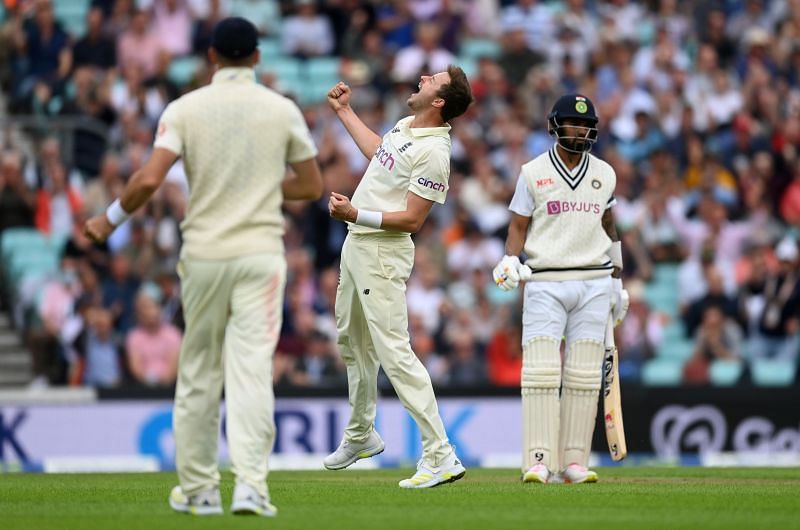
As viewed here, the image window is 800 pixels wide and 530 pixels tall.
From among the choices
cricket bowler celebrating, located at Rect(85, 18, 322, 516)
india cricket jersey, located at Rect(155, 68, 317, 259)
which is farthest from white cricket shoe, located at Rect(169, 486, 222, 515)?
india cricket jersey, located at Rect(155, 68, 317, 259)

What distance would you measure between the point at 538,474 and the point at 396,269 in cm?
165

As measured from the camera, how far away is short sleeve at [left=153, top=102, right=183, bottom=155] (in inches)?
311

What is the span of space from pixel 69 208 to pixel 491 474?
27.9ft

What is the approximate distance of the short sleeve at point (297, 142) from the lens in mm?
8047

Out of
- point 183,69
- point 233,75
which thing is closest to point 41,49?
point 183,69

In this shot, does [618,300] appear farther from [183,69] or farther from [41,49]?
[41,49]

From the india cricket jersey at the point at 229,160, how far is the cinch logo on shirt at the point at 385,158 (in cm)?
192

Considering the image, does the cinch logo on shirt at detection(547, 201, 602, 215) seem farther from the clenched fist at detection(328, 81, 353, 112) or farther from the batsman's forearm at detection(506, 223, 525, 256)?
the clenched fist at detection(328, 81, 353, 112)

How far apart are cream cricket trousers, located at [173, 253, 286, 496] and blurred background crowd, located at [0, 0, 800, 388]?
27.0 feet

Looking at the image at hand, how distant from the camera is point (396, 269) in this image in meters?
9.91

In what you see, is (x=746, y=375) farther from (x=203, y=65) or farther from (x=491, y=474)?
(x=203, y=65)

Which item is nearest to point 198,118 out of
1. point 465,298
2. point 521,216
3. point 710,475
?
point 521,216

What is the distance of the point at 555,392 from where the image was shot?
10344 millimetres

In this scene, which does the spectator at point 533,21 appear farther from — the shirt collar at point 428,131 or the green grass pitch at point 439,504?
the shirt collar at point 428,131
